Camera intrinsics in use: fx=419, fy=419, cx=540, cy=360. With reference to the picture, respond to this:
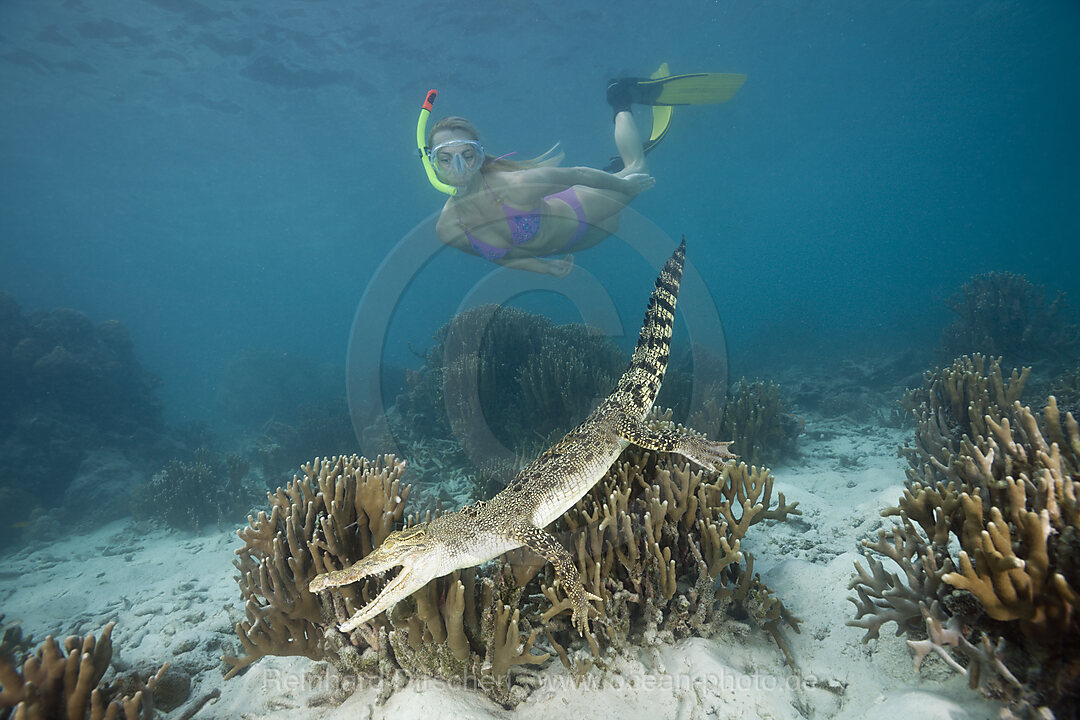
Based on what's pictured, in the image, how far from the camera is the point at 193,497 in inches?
388

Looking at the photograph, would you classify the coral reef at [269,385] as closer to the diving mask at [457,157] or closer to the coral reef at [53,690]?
the diving mask at [457,157]

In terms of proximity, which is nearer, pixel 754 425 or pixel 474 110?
pixel 754 425

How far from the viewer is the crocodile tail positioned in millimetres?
4613

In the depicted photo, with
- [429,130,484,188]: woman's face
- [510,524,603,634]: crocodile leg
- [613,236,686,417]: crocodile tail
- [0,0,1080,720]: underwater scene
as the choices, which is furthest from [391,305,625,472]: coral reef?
[510,524,603,634]: crocodile leg

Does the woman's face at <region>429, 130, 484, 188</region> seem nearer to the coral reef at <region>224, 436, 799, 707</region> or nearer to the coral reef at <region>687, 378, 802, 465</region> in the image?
the coral reef at <region>224, 436, 799, 707</region>

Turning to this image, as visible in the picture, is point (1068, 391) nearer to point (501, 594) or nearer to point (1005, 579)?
point (1005, 579)

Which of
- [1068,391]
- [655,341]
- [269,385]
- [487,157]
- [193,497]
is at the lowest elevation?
[1068,391]

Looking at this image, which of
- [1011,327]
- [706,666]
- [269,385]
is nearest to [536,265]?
[706,666]

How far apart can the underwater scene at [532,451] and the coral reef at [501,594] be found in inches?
1.1

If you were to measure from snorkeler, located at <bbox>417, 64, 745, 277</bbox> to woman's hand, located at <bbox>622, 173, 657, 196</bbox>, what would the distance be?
1 cm

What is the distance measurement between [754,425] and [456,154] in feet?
21.6

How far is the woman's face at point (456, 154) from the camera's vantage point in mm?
6324

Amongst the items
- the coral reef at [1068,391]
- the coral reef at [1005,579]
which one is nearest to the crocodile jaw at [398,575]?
the coral reef at [1005,579]

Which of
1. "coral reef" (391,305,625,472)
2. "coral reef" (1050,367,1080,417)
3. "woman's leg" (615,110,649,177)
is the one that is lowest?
"coral reef" (1050,367,1080,417)
